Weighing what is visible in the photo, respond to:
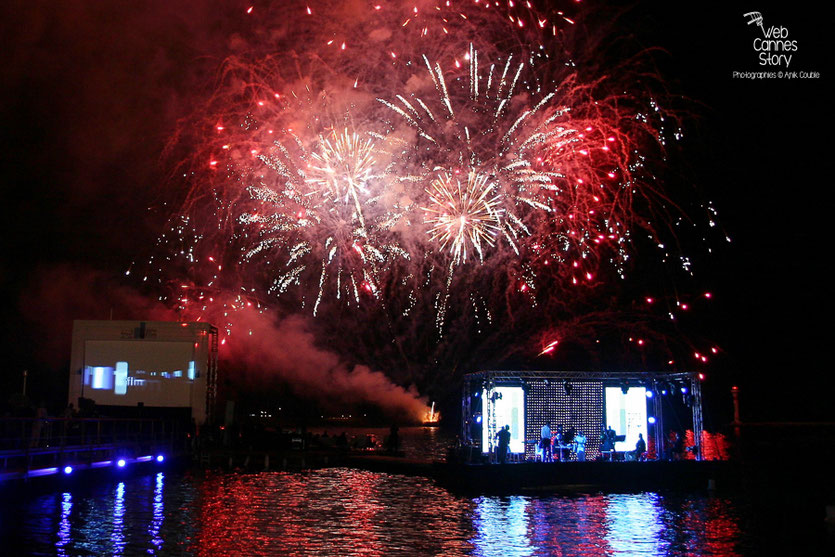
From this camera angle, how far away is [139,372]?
2969cm

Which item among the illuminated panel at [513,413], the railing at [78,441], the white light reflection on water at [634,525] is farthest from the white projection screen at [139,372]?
the white light reflection on water at [634,525]

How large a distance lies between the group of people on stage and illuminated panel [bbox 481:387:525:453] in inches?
27.1

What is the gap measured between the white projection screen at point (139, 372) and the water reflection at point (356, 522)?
767 centimetres

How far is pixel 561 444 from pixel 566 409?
141cm

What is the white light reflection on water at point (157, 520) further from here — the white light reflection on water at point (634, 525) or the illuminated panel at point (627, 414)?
the illuminated panel at point (627, 414)

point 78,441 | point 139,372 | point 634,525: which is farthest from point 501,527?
point 139,372

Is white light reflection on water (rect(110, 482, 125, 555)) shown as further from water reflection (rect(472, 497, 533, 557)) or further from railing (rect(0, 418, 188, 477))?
water reflection (rect(472, 497, 533, 557))

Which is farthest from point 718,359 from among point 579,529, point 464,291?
point 579,529

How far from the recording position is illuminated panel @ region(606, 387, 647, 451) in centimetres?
2570

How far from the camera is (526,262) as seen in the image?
93.9 feet

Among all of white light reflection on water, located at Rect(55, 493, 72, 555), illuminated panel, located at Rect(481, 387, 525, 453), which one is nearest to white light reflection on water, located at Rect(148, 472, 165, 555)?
white light reflection on water, located at Rect(55, 493, 72, 555)

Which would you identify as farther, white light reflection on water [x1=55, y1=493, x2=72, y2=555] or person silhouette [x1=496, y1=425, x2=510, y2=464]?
person silhouette [x1=496, y1=425, x2=510, y2=464]

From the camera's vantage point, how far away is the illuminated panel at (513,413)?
81.5 feet

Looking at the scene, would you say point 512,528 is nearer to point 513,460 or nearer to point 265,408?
point 513,460
